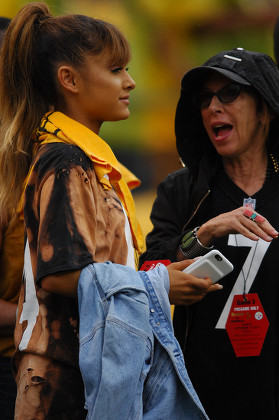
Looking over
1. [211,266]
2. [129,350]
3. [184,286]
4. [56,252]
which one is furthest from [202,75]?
[129,350]

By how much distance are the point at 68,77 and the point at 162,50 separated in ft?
7.90

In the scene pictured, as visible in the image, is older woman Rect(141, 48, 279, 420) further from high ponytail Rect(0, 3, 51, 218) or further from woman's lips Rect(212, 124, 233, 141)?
high ponytail Rect(0, 3, 51, 218)

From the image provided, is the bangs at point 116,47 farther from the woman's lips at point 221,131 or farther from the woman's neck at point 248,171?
the woman's neck at point 248,171

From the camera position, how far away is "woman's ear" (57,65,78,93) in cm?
232

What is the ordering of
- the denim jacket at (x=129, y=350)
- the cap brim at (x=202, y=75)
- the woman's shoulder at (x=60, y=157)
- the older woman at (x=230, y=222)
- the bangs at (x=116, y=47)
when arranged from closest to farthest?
the denim jacket at (x=129, y=350) → the woman's shoulder at (x=60, y=157) → the bangs at (x=116, y=47) → the older woman at (x=230, y=222) → the cap brim at (x=202, y=75)

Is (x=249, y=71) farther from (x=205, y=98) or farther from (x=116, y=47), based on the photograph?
(x=116, y=47)

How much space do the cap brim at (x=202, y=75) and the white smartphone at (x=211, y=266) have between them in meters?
1.02

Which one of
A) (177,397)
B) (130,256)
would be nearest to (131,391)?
(177,397)

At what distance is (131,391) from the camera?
1960mm

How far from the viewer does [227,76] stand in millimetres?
3014

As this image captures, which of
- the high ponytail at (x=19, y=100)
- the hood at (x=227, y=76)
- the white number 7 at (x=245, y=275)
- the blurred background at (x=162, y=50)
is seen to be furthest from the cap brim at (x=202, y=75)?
the blurred background at (x=162, y=50)

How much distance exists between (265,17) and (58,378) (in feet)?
11.3

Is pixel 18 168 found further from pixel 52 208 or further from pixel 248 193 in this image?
pixel 248 193

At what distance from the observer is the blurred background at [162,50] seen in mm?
4586
